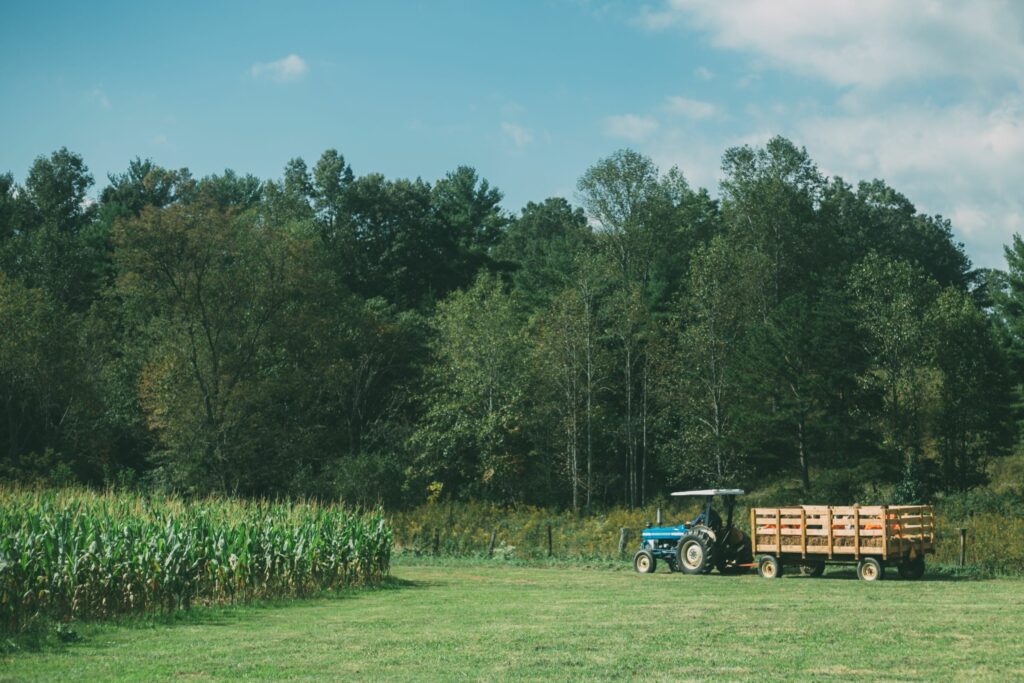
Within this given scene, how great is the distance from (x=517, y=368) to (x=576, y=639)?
134ft

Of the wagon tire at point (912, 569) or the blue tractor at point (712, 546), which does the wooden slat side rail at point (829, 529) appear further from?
the blue tractor at point (712, 546)

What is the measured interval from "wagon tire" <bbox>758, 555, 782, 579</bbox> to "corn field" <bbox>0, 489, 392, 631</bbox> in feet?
29.0

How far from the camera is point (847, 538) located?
25.0 m

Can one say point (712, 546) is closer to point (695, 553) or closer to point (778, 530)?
point (695, 553)

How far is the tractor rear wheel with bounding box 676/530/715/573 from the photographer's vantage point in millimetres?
26531

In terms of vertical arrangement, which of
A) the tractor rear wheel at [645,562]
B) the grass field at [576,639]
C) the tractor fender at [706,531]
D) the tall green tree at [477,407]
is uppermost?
the tall green tree at [477,407]

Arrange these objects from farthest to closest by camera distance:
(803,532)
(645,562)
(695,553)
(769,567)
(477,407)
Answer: (477,407) < (645,562) < (695,553) < (769,567) < (803,532)

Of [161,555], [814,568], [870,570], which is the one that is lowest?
[814,568]

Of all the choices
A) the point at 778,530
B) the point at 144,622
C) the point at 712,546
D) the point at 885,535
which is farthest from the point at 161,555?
the point at 885,535

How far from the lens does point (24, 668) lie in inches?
470

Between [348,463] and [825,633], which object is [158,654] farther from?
[348,463]

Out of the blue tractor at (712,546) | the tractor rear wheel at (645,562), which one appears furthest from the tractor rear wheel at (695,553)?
the tractor rear wheel at (645,562)

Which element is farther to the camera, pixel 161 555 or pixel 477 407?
pixel 477 407

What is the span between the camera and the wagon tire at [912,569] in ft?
81.8
